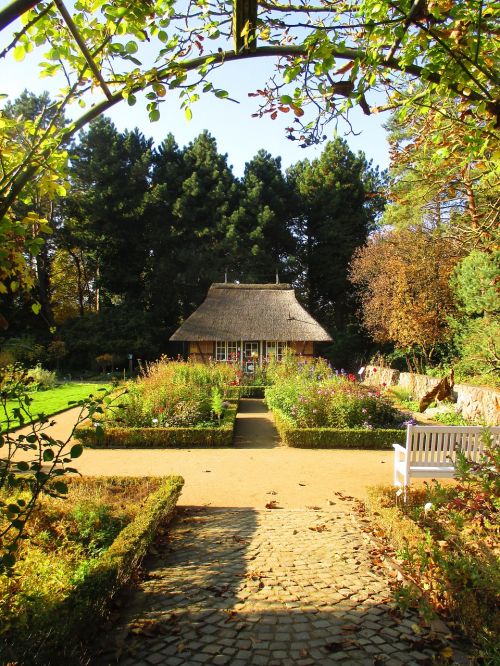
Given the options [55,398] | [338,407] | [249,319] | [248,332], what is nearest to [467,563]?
[338,407]

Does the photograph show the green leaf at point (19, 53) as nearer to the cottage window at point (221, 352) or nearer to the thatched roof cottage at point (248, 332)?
the thatched roof cottage at point (248, 332)

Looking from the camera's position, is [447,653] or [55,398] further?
[55,398]

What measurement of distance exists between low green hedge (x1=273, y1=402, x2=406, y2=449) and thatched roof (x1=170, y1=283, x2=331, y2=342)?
12.5 metres

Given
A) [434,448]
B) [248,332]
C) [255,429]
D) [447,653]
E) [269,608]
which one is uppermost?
[248,332]

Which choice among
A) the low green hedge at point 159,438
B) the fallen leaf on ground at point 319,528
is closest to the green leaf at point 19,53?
the fallen leaf on ground at point 319,528

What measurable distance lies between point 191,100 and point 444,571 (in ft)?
10.2

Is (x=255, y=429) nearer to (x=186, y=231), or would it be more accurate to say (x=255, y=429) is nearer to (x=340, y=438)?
(x=340, y=438)

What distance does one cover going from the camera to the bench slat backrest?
221 inches

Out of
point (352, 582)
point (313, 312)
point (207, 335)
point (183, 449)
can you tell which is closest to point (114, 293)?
point (207, 335)

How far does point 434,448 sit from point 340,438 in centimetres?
354

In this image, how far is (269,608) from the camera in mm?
3027

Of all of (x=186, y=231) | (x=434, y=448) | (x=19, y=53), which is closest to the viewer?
(x=19, y=53)

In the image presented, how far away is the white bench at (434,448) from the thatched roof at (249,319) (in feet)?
52.0

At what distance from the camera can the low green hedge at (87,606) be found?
225 centimetres
